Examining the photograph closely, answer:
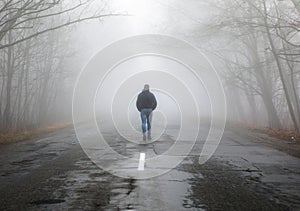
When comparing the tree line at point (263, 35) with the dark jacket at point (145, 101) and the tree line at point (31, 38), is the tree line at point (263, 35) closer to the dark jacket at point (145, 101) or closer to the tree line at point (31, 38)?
the dark jacket at point (145, 101)

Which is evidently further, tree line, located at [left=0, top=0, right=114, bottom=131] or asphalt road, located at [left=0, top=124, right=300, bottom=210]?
tree line, located at [left=0, top=0, right=114, bottom=131]

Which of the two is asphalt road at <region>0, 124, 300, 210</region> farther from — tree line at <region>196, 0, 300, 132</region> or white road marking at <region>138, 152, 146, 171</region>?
tree line at <region>196, 0, 300, 132</region>

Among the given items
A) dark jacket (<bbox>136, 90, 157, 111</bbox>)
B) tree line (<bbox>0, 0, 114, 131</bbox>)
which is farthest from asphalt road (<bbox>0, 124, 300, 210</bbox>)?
tree line (<bbox>0, 0, 114, 131</bbox>)

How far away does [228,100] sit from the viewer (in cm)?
3994

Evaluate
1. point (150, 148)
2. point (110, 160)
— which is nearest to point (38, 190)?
point (110, 160)

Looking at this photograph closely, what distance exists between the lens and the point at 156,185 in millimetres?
6047

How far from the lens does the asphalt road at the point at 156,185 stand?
16.1 ft

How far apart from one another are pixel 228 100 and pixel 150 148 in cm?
2994

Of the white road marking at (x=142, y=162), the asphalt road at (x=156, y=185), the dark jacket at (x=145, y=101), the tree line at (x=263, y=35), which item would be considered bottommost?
the asphalt road at (x=156, y=185)

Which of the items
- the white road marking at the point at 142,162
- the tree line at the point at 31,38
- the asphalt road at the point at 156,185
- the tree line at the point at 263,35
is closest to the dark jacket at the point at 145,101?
the tree line at the point at 31,38

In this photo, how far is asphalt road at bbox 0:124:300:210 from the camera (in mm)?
4902

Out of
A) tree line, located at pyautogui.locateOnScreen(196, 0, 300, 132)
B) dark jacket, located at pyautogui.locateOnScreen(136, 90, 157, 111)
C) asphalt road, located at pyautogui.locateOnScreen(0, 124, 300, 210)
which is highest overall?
tree line, located at pyautogui.locateOnScreen(196, 0, 300, 132)

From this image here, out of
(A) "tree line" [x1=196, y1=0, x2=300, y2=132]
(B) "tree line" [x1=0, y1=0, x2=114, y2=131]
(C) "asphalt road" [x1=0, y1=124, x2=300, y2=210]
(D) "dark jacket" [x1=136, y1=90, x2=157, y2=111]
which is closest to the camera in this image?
(C) "asphalt road" [x1=0, y1=124, x2=300, y2=210]

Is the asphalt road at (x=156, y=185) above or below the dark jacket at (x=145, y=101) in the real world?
below
